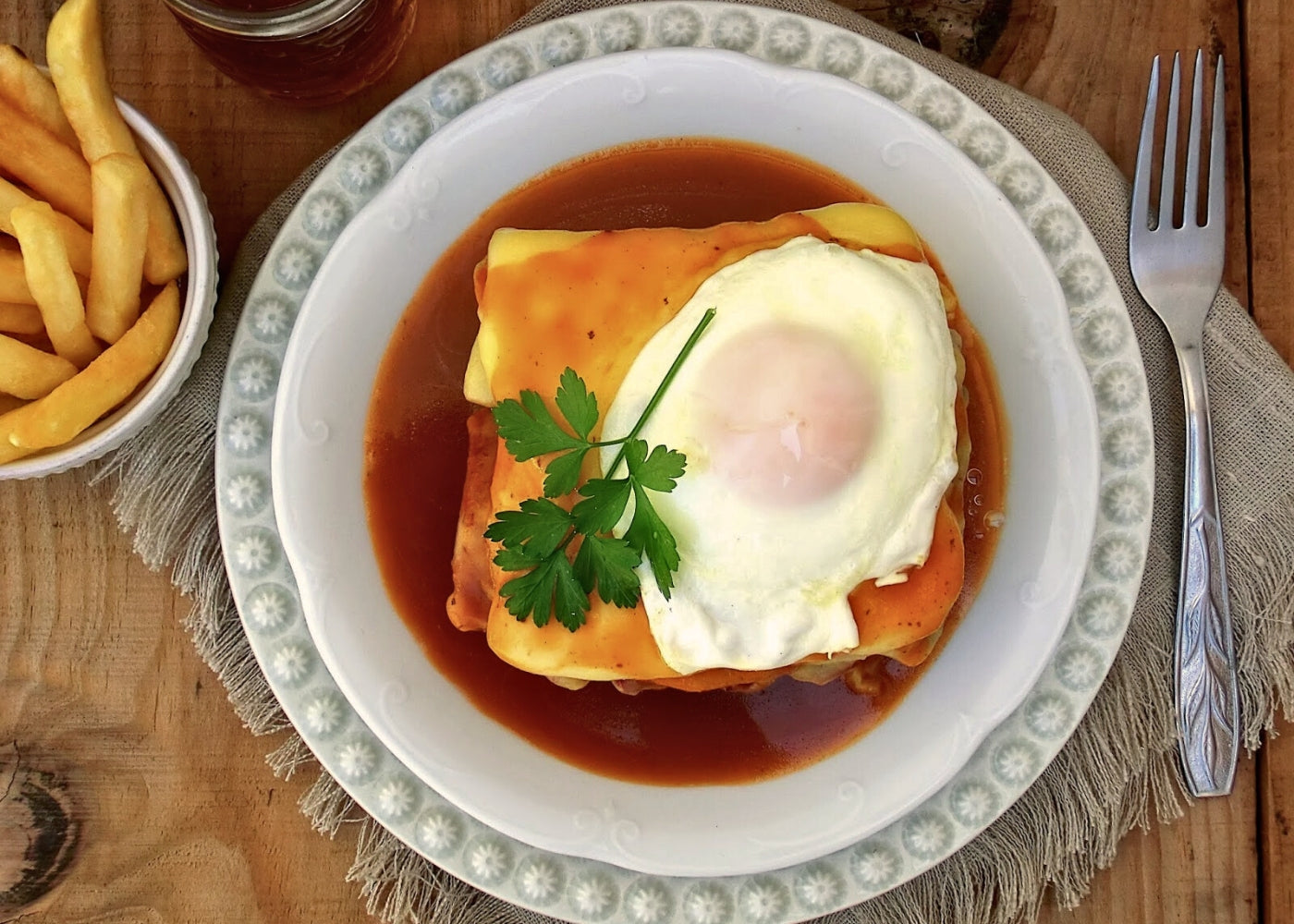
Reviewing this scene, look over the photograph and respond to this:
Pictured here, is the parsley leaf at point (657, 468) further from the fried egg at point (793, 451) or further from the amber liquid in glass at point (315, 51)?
the amber liquid in glass at point (315, 51)

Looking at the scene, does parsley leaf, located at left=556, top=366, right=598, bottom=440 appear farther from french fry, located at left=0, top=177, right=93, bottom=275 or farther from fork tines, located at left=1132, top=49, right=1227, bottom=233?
fork tines, located at left=1132, top=49, right=1227, bottom=233

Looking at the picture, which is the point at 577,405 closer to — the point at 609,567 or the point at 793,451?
the point at 609,567

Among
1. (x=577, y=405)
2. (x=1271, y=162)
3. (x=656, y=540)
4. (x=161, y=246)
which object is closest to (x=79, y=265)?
(x=161, y=246)

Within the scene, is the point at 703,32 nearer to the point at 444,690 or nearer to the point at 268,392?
the point at 268,392

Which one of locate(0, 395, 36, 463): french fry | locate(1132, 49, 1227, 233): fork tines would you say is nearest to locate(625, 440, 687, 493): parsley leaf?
locate(0, 395, 36, 463): french fry

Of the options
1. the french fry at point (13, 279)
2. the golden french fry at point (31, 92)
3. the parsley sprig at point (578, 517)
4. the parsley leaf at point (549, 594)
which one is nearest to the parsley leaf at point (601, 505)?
the parsley sprig at point (578, 517)

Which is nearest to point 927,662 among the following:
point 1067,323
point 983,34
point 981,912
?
point 981,912
